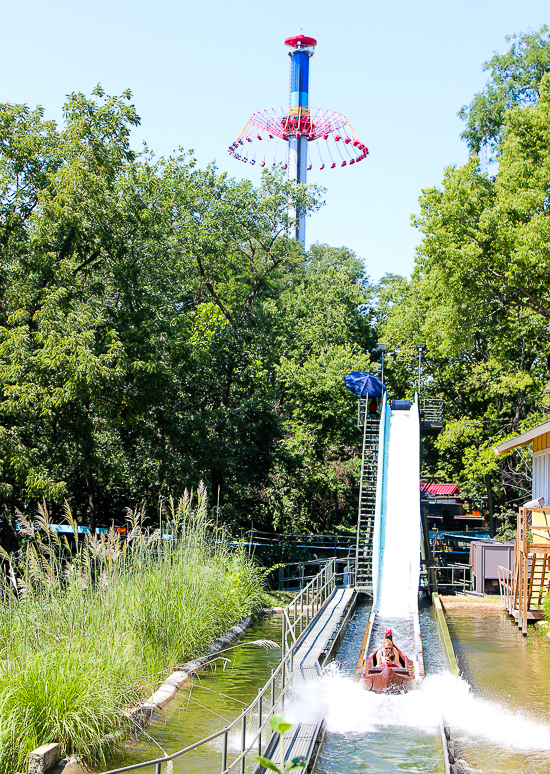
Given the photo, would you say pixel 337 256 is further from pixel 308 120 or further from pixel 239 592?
pixel 239 592

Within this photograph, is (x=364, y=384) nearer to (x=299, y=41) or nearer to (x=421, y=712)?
(x=421, y=712)

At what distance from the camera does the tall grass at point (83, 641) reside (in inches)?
293

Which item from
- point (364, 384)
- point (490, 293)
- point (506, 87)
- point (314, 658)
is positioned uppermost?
point (506, 87)

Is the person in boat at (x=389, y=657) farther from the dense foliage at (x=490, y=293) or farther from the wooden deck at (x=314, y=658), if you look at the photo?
the dense foliage at (x=490, y=293)

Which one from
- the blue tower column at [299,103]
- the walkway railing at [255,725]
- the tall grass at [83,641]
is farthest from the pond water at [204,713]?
the blue tower column at [299,103]

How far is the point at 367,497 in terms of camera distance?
23.6 metres

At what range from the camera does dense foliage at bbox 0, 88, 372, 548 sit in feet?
61.1

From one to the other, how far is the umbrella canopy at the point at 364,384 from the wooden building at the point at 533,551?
5420 mm

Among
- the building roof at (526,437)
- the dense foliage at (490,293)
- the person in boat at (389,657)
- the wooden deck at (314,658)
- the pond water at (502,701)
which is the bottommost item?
the pond water at (502,701)

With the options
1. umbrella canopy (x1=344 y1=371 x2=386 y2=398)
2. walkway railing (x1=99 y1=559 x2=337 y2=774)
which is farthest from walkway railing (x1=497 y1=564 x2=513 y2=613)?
umbrella canopy (x1=344 y1=371 x2=386 y2=398)

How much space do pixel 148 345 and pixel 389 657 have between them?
11.4 meters

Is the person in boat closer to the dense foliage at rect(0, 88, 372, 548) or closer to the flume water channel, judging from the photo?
the flume water channel

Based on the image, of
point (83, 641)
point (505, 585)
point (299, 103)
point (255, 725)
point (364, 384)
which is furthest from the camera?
point (299, 103)

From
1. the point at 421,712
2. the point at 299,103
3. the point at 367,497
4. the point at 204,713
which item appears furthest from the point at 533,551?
the point at 299,103
